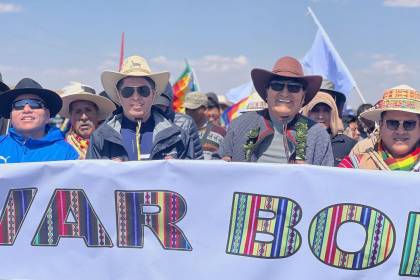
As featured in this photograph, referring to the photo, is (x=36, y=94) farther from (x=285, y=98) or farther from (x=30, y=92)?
(x=285, y=98)

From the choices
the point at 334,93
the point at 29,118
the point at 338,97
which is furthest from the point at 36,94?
the point at 338,97

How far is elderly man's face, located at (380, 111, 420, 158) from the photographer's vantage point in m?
3.68

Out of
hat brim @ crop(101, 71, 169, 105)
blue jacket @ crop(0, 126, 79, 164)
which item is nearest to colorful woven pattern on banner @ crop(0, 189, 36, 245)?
blue jacket @ crop(0, 126, 79, 164)

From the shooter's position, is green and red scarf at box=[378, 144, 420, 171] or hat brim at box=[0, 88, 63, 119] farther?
hat brim at box=[0, 88, 63, 119]

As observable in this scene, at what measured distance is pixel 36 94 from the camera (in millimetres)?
4328

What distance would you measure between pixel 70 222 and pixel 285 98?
165 centimetres

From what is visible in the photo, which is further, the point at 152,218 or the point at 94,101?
the point at 94,101

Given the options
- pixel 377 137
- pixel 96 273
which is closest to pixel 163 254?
pixel 96 273

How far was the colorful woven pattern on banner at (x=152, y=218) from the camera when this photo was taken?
11.7 ft

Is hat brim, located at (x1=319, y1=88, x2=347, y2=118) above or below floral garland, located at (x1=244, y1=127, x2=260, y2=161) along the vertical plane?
above

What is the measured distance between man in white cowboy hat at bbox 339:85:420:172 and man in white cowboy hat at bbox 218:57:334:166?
0.31 m

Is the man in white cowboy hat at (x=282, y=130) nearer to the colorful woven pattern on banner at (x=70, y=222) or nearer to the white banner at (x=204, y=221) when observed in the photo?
the white banner at (x=204, y=221)

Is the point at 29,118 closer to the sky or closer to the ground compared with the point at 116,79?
closer to the ground

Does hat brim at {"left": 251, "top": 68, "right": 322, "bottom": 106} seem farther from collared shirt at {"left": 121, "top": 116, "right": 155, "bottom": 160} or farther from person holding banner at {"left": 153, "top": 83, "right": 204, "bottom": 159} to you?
collared shirt at {"left": 121, "top": 116, "right": 155, "bottom": 160}
